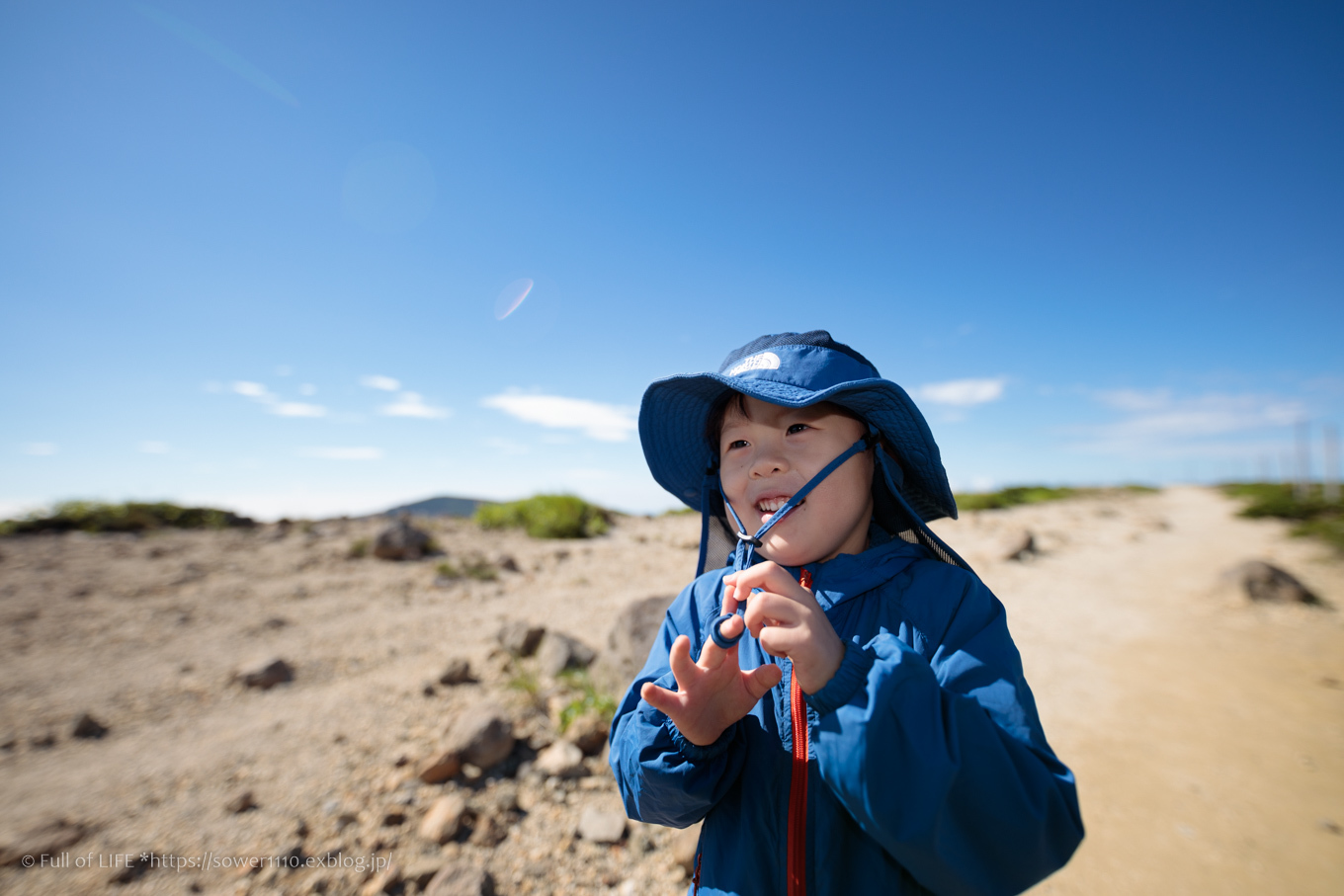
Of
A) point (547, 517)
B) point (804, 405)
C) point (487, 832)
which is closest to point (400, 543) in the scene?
point (547, 517)

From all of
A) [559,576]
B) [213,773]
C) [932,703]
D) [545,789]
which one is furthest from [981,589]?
[559,576]

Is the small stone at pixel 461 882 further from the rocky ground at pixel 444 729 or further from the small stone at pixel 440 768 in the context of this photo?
the small stone at pixel 440 768

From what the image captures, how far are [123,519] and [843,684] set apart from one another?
13243 mm

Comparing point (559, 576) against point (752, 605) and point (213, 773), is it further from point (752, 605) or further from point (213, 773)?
point (752, 605)

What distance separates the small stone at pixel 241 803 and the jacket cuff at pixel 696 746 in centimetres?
274

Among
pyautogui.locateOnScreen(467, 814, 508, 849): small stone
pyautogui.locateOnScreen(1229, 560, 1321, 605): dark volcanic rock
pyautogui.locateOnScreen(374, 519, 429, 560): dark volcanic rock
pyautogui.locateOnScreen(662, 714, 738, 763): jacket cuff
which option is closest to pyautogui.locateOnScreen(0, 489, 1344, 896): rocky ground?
pyautogui.locateOnScreen(467, 814, 508, 849): small stone

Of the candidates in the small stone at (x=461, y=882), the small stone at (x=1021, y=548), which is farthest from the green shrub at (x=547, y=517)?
the small stone at (x=461, y=882)

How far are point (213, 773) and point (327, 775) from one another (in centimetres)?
68

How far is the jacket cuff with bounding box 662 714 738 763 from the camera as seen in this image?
124cm

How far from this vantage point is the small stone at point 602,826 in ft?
8.09

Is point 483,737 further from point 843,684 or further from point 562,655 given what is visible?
point 843,684

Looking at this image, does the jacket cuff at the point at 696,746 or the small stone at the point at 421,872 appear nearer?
the jacket cuff at the point at 696,746

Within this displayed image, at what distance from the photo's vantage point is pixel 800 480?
143 cm

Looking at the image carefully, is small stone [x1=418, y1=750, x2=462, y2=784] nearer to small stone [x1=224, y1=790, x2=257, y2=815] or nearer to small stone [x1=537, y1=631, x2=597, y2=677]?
small stone [x1=224, y1=790, x2=257, y2=815]
